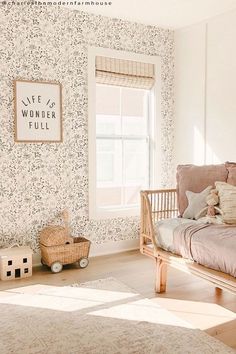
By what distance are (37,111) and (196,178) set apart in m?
1.66

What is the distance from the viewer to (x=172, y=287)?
10.2 feet

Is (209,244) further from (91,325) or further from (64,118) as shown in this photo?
(64,118)

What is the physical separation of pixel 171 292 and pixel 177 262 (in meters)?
0.38

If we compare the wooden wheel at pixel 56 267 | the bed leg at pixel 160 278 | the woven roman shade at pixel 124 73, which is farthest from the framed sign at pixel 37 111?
the bed leg at pixel 160 278

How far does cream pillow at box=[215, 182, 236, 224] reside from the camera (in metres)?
2.86

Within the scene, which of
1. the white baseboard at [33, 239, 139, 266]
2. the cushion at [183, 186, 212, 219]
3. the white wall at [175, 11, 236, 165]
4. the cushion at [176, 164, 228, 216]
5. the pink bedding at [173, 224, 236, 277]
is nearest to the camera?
the pink bedding at [173, 224, 236, 277]

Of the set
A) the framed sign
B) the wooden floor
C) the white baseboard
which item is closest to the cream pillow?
the wooden floor

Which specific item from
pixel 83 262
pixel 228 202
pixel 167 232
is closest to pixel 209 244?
pixel 167 232

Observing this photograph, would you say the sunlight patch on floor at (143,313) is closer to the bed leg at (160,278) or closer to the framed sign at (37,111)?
the bed leg at (160,278)

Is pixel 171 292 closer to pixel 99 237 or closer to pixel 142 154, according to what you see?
pixel 99 237

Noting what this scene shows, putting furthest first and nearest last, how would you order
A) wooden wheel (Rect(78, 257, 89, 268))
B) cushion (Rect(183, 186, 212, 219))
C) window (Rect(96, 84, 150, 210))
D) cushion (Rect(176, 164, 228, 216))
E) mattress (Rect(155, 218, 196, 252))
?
1. window (Rect(96, 84, 150, 210))
2. wooden wheel (Rect(78, 257, 89, 268))
3. cushion (Rect(176, 164, 228, 216))
4. cushion (Rect(183, 186, 212, 219))
5. mattress (Rect(155, 218, 196, 252))

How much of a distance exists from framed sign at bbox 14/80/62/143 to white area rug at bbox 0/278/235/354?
1461mm

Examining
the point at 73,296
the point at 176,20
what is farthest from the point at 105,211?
the point at 176,20

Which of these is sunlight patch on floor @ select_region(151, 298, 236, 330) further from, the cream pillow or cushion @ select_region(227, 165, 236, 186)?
cushion @ select_region(227, 165, 236, 186)
